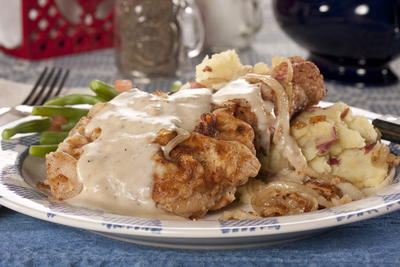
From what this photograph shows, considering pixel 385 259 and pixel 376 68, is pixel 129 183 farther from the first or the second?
pixel 376 68

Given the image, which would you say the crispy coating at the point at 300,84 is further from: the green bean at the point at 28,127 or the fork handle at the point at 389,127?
the green bean at the point at 28,127

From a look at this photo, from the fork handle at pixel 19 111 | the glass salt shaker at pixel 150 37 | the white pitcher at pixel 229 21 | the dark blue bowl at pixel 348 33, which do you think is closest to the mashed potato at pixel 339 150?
the fork handle at pixel 19 111

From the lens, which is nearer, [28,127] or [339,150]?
[339,150]

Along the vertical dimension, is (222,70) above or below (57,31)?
above

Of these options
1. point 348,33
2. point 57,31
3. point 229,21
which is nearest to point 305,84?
point 348,33

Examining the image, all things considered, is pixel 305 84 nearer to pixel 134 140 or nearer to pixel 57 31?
pixel 134 140

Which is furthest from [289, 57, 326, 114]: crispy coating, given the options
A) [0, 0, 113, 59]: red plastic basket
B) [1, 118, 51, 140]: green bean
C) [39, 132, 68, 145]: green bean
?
[0, 0, 113, 59]: red plastic basket

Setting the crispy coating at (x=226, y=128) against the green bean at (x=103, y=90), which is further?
the green bean at (x=103, y=90)
